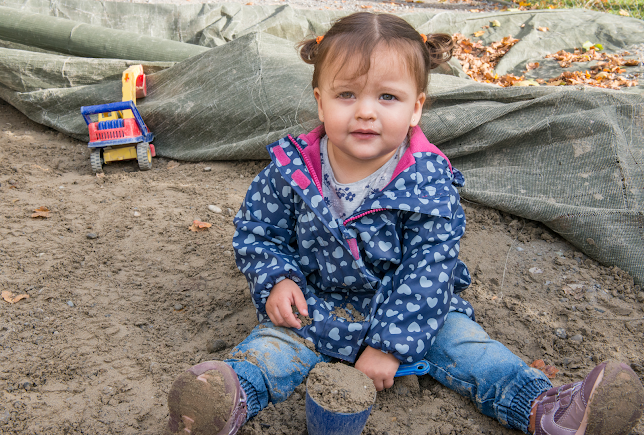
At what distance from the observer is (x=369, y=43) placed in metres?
1.69

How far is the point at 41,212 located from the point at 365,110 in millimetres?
2210

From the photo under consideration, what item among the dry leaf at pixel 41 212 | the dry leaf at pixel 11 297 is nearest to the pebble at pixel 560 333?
the dry leaf at pixel 11 297

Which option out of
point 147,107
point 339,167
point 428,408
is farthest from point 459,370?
point 147,107

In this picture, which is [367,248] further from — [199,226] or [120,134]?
[120,134]

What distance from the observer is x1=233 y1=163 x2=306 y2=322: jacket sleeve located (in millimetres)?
1914

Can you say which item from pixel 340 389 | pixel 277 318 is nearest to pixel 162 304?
pixel 277 318

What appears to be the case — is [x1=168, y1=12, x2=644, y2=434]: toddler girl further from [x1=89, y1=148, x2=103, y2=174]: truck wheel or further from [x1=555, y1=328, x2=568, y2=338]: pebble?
[x1=89, y1=148, x2=103, y2=174]: truck wheel

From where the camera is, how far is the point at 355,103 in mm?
1741

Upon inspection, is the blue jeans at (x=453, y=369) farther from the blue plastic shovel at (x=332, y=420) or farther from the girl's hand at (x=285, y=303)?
the blue plastic shovel at (x=332, y=420)

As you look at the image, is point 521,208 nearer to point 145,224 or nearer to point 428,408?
point 428,408

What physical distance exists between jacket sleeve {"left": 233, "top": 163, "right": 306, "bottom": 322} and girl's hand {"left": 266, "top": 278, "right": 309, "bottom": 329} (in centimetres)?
3

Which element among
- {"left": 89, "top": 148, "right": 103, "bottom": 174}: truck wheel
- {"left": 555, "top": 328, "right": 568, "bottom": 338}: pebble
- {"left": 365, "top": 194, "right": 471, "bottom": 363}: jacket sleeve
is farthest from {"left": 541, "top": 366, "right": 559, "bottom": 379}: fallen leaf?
{"left": 89, "top": 148, "right": 103, "bottom": 174}: truck wheel

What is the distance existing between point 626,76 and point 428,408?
12.8 ft

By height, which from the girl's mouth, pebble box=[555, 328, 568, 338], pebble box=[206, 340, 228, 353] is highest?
the girl's mouth
